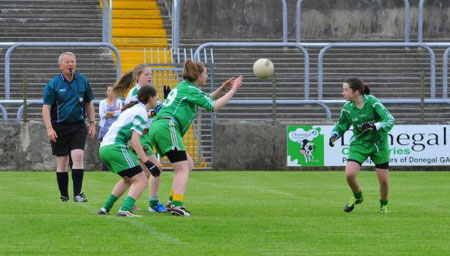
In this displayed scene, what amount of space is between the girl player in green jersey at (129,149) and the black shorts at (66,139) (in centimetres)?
248

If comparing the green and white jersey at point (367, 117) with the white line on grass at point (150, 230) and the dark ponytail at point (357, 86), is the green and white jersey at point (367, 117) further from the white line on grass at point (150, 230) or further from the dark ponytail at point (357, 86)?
the white line on grass at point (150, 230)

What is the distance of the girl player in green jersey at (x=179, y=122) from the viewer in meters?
12.8

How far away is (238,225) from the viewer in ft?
38.5

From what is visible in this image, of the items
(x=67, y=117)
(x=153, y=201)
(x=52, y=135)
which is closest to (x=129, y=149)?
(x=153, y=201)

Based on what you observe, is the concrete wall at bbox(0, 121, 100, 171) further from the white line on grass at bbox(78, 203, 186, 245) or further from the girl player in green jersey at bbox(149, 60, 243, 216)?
the white line on grass at bbox(78, 203, 186, 245)

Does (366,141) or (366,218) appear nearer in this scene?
(366,218)

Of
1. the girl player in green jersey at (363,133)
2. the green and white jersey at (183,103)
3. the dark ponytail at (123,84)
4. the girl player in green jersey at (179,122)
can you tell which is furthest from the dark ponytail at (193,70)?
the girl player in green jersey at (363,133)

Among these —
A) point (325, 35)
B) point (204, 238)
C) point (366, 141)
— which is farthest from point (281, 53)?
point (204, 238)

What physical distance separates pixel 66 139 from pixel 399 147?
12.0 m

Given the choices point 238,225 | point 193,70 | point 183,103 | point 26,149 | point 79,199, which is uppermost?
point 193,70

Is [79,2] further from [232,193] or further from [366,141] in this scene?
[366,141]

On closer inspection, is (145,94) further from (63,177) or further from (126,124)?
(63,177)

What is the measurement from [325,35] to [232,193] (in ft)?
56.3

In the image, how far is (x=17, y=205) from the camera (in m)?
14.3
